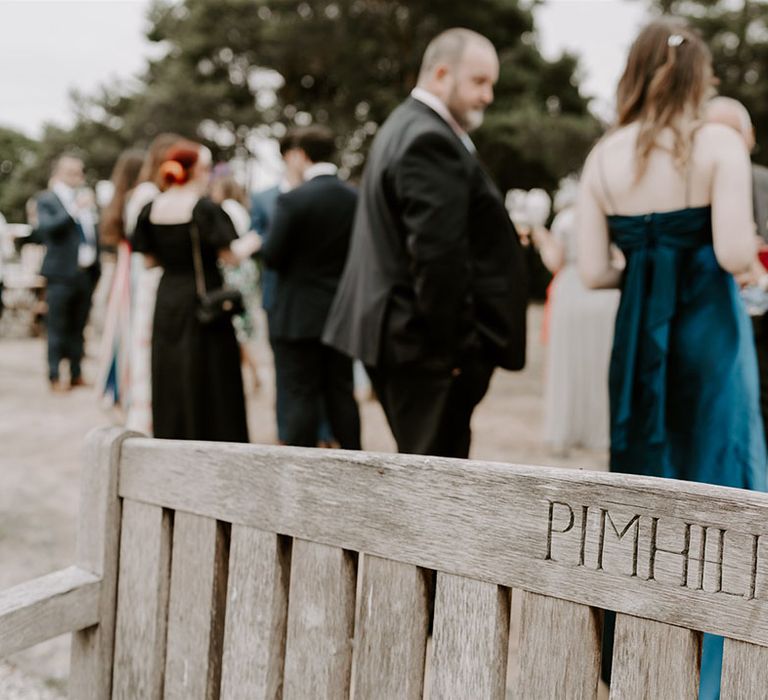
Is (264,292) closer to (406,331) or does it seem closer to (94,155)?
(406,331)

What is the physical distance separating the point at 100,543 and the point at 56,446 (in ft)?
15.5

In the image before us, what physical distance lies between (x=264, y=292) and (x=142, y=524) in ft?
14.4

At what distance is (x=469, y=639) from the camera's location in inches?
43.5

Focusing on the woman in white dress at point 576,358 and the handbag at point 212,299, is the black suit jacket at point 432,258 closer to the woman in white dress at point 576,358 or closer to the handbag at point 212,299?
the handbag at point 212,299

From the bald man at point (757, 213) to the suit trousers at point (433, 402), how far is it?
0.88 m

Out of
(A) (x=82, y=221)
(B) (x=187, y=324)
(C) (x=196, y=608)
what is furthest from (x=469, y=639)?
(A) (x=82, y=221)

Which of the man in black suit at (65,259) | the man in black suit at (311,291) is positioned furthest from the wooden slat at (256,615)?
the man in black suit at (65,259)

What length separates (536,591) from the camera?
1045 millimetres

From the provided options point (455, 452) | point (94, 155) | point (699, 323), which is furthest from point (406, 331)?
point (94, 155)

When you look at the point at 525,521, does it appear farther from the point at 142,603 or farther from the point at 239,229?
the point at 239,229

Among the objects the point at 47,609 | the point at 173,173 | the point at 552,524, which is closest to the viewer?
the point at 552,524

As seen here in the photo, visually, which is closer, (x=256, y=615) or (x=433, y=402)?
(x=256, y=615)

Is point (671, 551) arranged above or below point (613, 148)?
below

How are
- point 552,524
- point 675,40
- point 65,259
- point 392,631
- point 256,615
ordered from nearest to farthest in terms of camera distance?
point 552,524, point 392,631, point 256,615, point 675,40, point 65,259
